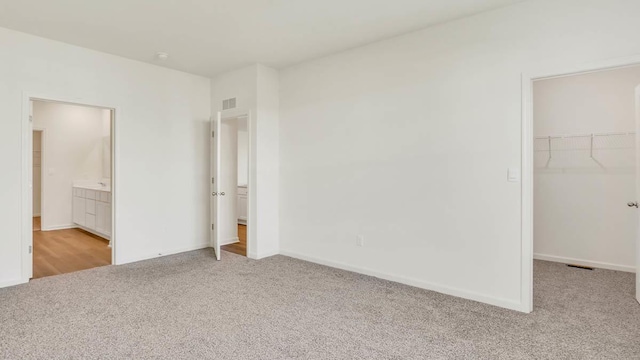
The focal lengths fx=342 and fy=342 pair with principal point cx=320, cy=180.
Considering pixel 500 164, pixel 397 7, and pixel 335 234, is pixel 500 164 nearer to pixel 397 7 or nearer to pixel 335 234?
pixel 397 7

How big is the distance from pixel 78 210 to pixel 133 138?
137 inches

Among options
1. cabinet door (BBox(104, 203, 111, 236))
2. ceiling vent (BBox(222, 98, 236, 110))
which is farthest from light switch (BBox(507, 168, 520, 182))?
cabinet door (BBox(104, 203, 111, 236))

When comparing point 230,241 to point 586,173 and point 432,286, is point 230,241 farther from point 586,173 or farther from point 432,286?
point 586,173

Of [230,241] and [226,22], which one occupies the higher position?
[226,22]

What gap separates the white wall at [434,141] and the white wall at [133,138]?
1.66 m

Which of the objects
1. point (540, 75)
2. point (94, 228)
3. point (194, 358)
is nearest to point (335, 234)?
point (194, 358)

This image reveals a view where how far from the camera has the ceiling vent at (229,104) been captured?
4965 millimetres

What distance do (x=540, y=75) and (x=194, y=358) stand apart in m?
3.38

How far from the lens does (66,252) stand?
16.4ft

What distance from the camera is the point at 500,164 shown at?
3.05 metres

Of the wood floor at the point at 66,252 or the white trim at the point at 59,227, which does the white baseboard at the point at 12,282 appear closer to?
the wood floor at the point at 66,252

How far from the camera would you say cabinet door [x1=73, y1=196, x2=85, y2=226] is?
263 inches

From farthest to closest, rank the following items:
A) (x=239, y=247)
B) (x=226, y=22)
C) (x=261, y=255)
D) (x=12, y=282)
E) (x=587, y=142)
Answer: (x=239, y=247) < (x=261, y=255) < (x=587, y=142) < (x=12, y=282) < (x=226, y=22)

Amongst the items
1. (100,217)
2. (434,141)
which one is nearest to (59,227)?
(100,217)
